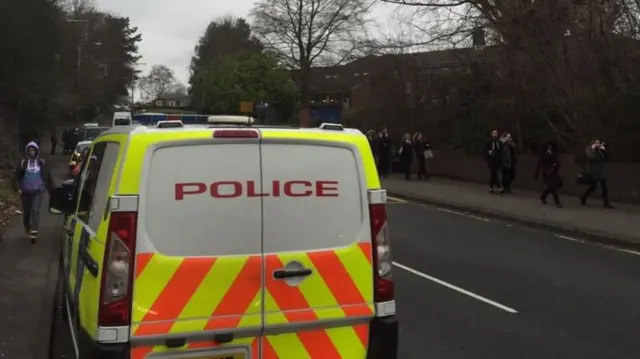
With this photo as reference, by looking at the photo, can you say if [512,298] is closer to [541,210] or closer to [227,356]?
[227,356]

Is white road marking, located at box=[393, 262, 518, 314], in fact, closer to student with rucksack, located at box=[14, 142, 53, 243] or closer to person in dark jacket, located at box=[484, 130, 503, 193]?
student with rucksack, located at box=[14, 142, 53, 243]

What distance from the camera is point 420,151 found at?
2642 centimetres

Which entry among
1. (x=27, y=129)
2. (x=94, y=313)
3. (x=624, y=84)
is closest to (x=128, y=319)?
(x=94, y=313)

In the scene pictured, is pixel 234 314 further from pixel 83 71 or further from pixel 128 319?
pixel 83 71

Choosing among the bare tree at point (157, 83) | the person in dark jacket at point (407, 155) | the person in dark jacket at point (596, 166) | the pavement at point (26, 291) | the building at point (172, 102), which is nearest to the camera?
the pavement at point (26, 291)

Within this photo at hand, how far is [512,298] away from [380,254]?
→ 4586 mm

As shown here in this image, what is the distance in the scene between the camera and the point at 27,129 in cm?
3928

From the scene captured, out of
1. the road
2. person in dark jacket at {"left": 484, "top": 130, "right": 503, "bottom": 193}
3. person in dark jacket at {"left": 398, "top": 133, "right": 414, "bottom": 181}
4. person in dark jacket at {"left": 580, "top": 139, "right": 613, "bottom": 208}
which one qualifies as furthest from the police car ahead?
person in dark jacket at {"left": 398, "top": 133, "right": 414, "bottom": 181}

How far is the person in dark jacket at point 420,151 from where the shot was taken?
26000mm

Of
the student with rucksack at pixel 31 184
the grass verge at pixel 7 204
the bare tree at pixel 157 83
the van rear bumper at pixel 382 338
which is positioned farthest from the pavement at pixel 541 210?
the bare tree at pixel 157 83

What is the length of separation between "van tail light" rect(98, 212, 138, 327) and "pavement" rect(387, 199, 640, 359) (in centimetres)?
311

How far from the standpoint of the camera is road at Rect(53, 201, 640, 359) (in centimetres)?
659

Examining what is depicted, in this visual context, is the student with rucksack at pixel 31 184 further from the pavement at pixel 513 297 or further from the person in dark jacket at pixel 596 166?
the person in dark jacket at pixel 596 166

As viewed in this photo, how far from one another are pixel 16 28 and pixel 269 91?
23.7 meters
